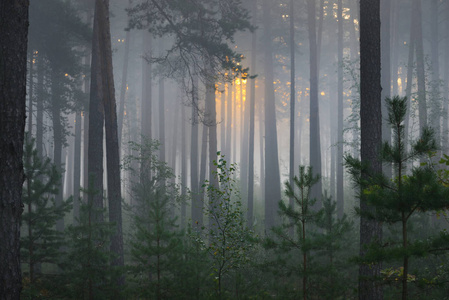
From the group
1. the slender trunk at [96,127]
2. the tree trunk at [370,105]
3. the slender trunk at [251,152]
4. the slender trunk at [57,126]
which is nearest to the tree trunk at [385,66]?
the slender trunk at [251,152]

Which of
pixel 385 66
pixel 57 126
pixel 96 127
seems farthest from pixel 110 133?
pixel 385 66

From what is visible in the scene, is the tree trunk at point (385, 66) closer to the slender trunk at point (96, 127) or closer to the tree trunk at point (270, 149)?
the tree trunk at point (270, 149)

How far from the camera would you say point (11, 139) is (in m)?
5.40

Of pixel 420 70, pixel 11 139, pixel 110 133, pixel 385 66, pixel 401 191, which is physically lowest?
pixel 401 191

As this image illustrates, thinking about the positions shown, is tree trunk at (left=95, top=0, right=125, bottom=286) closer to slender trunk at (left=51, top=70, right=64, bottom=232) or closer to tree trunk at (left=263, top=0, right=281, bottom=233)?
slender trunk at (left=51, top=70, right=64, bottom=232)

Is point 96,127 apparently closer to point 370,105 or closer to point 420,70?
point 370,105

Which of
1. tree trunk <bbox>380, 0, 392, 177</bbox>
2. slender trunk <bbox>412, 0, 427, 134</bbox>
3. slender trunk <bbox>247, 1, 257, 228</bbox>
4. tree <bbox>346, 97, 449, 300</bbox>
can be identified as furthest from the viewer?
slender trunk <bbox>247, 1, 257, 228</bbox>

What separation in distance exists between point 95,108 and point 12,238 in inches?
289

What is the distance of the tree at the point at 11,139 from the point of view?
17.5ft

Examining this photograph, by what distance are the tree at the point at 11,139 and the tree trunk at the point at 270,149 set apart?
16235mm

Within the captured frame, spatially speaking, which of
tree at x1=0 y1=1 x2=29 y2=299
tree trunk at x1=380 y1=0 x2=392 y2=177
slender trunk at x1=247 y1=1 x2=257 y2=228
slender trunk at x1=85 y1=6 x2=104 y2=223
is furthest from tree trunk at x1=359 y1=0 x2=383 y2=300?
slender trunk at x1=247 y1=1 x2=257 y2=228

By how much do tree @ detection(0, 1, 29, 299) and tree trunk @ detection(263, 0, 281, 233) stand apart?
16235 mm

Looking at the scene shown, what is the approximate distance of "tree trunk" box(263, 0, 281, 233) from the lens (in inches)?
842

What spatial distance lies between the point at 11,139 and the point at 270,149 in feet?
62.0
